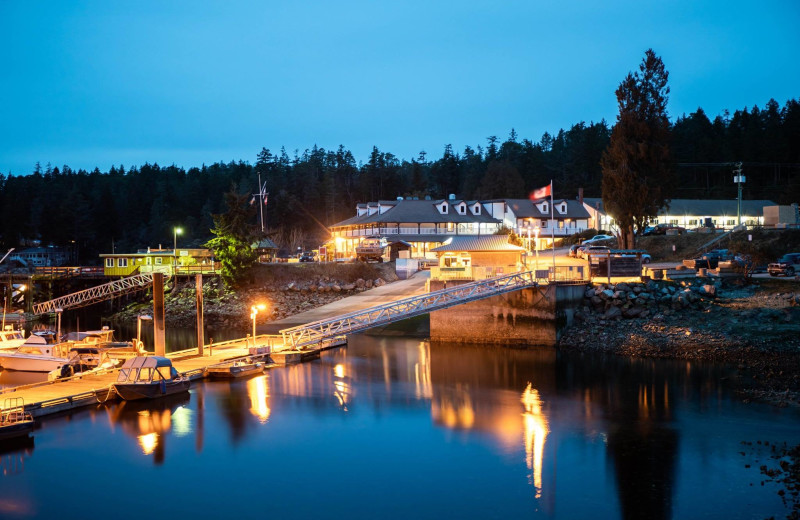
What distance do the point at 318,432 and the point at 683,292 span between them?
27.4 metres

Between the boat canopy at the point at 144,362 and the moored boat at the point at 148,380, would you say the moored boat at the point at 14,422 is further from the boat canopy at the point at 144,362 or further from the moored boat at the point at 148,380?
the boat canopy at the point at 144,362

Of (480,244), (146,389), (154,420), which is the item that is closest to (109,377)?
(146,389)

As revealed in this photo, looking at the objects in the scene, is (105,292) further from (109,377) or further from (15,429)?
(15,429)

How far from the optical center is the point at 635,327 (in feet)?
136

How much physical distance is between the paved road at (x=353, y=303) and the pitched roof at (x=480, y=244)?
4.05 meters

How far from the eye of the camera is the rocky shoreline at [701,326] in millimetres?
34144

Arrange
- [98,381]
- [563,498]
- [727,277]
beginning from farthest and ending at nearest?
[727,277] < [98,381] < [563,498]

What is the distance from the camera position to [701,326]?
39719 mm

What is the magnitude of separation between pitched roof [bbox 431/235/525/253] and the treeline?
1984 inches

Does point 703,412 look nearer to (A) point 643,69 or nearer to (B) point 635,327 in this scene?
(B) point 635,327

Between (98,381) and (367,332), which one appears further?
(367,332)

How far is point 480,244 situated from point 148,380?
3060cm

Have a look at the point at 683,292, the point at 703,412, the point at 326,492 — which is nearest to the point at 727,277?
the point at 683,292

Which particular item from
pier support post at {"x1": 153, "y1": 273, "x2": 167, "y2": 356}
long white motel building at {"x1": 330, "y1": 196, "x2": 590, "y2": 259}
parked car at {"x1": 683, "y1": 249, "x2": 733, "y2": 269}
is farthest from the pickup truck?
pier support post at {"x1": 153, "y1": 273, "x2": 167, "y2": 356}
